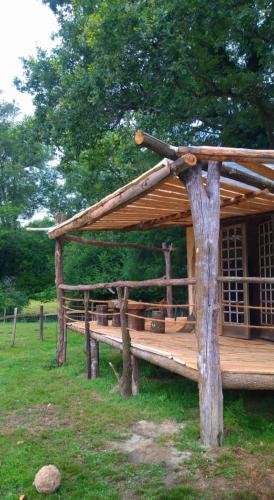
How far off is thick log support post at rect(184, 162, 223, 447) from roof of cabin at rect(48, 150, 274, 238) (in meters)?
0.40

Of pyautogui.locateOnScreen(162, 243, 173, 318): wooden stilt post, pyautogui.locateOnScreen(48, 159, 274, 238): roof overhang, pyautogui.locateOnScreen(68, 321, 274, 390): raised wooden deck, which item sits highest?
pyautogui.locateOnScreen(48, 159, 274, 238): roof overhang

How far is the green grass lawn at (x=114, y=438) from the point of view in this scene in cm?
401

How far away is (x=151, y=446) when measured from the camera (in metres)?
4.85

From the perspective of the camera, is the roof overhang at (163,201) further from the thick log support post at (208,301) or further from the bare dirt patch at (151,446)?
the bare dirt patch at (151,446)

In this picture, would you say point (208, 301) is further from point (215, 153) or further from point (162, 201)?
point (162, 201)

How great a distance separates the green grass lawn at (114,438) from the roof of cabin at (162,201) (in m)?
2.59

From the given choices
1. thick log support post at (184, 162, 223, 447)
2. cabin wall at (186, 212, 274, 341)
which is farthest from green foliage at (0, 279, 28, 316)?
thick log support post at (184, 162, 223, 447)

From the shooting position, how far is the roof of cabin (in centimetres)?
527

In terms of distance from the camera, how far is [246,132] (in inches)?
479

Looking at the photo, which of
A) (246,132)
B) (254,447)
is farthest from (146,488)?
(246,132)

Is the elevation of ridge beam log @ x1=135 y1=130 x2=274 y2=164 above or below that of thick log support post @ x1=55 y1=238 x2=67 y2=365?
above

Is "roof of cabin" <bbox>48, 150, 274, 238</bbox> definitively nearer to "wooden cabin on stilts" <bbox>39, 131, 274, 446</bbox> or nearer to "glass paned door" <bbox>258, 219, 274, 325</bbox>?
"wooden cabin on stilts" <bbox>39, 131, 274, 446</bbox>

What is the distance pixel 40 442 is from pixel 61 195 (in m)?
28.2

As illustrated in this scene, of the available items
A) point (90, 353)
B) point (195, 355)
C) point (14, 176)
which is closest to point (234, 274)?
point (90, 353)
